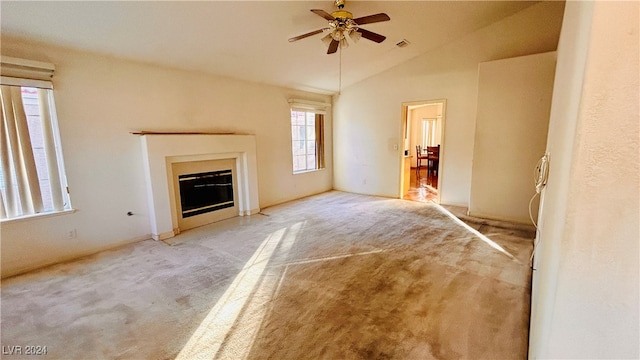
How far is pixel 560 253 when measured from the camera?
34.1 inches

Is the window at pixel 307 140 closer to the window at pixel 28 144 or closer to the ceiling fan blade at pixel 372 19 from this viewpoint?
the ceiling fan blade at pixel 372 19

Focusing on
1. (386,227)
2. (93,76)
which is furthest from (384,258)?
(93,76)

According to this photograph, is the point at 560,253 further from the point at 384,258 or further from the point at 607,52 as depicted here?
the point at 384,258

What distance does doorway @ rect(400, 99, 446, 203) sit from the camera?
220 inches

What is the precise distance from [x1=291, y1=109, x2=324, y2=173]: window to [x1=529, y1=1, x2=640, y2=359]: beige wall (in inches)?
215

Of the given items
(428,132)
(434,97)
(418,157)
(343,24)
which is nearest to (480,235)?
(434,97)

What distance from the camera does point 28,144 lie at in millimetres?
2938

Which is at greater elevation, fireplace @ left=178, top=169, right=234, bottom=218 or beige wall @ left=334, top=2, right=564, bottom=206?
beige wall @ left=334, top=2, right=564, bottom=206

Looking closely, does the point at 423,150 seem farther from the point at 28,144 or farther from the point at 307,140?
the point at 28,144

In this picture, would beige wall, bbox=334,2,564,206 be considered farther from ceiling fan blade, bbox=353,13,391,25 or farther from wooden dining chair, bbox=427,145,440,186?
ceiling fan blade, bbox=353,13,391,25

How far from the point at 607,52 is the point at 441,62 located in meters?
4.98

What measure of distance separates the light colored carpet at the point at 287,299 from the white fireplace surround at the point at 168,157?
0.34 meters

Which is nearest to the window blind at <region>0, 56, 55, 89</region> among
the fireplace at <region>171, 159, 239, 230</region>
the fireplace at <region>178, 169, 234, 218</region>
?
the fireplace at <region>171, 159, 239, 230</region>

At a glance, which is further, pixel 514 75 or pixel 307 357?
pixel 514 75
